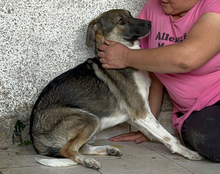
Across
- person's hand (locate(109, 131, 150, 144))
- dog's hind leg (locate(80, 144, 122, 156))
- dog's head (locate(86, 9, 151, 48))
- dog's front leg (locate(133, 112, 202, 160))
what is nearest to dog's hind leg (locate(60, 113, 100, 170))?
dog's hind leg (locate(80, 144, 122, 156))

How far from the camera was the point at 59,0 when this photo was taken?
349cm

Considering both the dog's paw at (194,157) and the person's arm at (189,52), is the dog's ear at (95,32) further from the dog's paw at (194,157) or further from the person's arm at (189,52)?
the dog's paw at (194,157)

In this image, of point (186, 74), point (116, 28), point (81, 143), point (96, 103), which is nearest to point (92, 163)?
point (81, 143)

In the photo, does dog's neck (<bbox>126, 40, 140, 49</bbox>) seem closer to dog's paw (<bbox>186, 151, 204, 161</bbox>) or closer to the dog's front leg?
the dog's front leg

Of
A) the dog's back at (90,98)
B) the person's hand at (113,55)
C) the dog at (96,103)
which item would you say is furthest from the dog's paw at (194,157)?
the person's hand at (113,55)

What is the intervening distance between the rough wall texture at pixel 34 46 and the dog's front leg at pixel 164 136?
86 centimetres

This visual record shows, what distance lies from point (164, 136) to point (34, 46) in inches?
53.5

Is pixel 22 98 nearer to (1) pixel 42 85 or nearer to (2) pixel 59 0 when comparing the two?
(1) pixel 42 85

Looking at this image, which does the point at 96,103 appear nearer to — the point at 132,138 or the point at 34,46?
the point at 132,138

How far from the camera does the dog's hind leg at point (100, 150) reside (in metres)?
3.25

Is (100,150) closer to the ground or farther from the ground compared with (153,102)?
closer to the ground

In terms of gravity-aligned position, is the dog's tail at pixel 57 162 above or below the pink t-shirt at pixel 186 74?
below

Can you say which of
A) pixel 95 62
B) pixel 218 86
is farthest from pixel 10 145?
pixel 218 86

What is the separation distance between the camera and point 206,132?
3.03 meters
